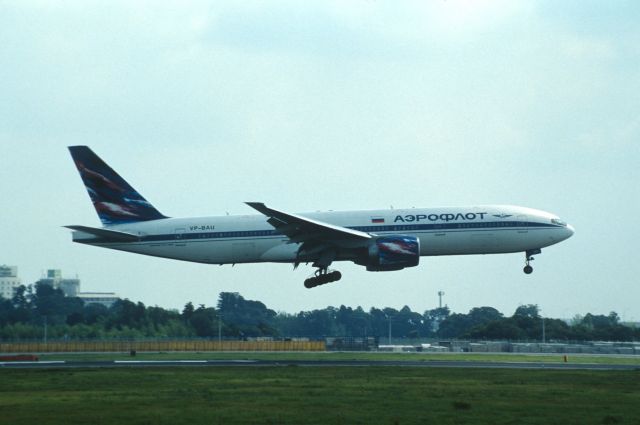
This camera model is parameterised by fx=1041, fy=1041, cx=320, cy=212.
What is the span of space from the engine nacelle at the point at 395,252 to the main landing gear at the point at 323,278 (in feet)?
11.4

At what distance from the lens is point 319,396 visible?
1507 inches

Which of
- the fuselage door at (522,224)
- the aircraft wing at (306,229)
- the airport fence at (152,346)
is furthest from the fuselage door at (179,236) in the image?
the airport fence at (152,346)

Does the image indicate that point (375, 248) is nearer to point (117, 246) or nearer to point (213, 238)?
point (213, 238)

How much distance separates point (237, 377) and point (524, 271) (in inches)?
1055

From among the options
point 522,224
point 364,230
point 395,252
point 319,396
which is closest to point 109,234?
point 364,230

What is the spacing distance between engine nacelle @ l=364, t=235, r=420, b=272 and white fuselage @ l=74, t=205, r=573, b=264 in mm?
1387

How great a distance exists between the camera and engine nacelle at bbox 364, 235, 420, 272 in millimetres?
62125

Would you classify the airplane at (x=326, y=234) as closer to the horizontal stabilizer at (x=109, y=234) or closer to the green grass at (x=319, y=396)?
the horizontal stabilizer at (x=109, y=234)

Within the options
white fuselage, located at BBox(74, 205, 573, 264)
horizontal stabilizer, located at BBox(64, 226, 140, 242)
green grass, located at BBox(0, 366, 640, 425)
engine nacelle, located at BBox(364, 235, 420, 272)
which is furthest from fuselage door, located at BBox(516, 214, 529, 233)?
horizontal stabilizer, located at BBox(64, 226, 140, 242)

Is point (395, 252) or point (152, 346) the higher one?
point (395, 252)

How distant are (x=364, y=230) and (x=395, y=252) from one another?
3.15 meters

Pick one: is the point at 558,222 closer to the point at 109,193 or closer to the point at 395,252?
the point at 395,252

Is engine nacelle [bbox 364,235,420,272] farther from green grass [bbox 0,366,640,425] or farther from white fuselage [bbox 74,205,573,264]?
green grass [bbox 0,366,640,425]

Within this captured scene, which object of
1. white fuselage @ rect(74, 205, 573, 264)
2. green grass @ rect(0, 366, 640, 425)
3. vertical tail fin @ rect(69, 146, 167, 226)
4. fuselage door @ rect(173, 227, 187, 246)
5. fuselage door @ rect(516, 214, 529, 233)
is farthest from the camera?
vertical tail fin @ rect(69, 146, 167, 226)
